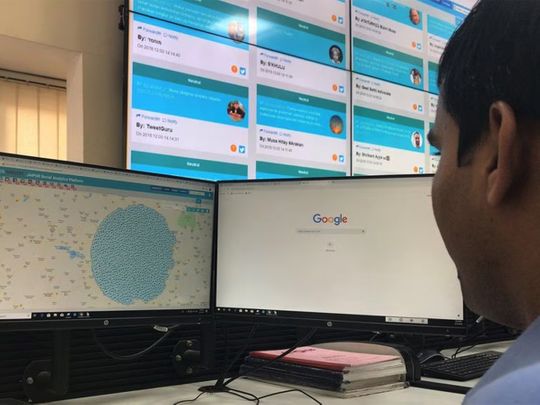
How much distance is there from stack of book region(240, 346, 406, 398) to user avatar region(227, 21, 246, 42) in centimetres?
97

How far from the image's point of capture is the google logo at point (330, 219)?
4.05 feet

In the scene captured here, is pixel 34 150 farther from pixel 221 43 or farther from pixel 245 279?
pixel 245 279

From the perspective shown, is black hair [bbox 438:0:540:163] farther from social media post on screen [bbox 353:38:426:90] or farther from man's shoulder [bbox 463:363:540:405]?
social media post on screen [bbox 353:38:426:90]

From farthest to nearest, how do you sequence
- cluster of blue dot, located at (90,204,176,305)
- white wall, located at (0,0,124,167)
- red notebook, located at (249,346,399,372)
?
white wall, located at (0,0,124,167)
red notebook, located at (249,346,399,372)
cluster of blue dot, located at (90,204,176,305)

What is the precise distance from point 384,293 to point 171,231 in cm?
44

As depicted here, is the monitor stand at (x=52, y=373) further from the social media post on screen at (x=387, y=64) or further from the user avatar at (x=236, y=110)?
the social media post on screen at (x=387, y=64)

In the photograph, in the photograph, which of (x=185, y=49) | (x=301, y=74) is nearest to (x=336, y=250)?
(x=185, y=49)

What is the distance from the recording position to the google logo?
1235 mm

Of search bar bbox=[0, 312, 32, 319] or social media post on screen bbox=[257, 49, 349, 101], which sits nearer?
search bar bbox=[0, 312, 32, 319]

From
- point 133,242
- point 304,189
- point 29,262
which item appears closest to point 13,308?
point 29,262

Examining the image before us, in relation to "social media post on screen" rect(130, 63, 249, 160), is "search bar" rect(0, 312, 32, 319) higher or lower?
lower

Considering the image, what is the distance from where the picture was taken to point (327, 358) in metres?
1.34

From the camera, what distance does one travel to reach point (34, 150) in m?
3.24

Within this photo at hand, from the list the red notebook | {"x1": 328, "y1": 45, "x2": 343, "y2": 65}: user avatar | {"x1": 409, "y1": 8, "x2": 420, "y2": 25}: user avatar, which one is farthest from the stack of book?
Answer: {"x1": 409, "y1": 8, "x2": 420, "y2": 25}: user avatar
